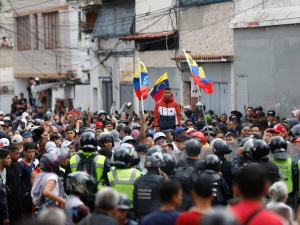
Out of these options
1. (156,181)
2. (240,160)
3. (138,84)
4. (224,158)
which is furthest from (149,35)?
(156,181)

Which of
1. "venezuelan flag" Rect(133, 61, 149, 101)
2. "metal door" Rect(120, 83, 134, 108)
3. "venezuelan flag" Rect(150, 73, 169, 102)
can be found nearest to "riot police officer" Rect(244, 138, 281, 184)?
"venezuelan flag" Rect(133, 61, 149, 101)

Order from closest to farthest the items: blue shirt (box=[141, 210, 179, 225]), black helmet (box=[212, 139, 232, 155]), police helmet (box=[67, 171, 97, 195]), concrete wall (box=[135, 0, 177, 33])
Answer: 1. blue shirt (box=[141, 210, 179, 225])
2. police helmet (box=[67, 171, 97, 195])
3. black helmet (box=[212, 139, 232, 155])
4. concrete wall (box=[135, 0, 177, 33])

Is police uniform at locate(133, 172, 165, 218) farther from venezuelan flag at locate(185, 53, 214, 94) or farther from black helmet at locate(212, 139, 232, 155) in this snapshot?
venezuelan flag at locate(185, 53, 214, 94)

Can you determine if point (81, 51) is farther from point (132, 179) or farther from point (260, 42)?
point (132, 179)

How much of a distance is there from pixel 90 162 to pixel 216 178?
1.93 meters

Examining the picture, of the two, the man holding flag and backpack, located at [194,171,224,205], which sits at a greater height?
the man holding flag

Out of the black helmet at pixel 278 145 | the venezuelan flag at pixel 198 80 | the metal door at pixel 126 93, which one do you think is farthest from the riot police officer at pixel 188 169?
the metal door at pixel 126 93

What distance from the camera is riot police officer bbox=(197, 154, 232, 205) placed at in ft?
41.8

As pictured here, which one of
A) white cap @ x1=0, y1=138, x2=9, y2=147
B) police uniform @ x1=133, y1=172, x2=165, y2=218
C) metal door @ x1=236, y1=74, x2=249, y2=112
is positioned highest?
metal door @ x1=236, y1=74, x2=249, y2=112

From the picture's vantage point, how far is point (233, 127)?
21188mm

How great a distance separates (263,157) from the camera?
519 inches

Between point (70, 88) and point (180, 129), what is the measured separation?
30829 mm

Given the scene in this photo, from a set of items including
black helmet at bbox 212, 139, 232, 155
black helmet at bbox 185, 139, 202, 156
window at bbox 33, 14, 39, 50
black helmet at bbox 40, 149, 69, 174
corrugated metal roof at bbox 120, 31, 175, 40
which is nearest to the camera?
black helmet at bbox 40, 149, 69, 174

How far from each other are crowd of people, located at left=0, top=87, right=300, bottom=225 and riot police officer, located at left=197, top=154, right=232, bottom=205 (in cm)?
1
